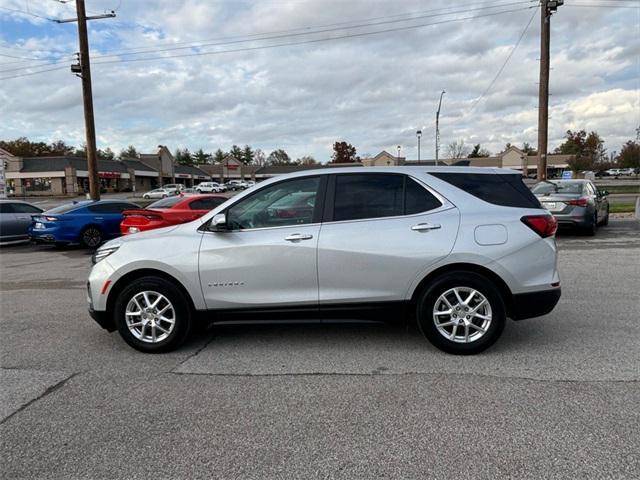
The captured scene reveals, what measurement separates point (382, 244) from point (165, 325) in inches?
87.3

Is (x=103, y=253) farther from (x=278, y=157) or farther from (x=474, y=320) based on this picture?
(x=278, y=157)

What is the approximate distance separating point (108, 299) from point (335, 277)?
87.3 inches

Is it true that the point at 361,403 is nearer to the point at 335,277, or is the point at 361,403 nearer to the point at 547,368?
the point at 335,277

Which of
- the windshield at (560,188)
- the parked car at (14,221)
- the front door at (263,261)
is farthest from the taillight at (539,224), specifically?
the parked car at (14,221)

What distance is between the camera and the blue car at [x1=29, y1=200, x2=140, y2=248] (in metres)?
13.2

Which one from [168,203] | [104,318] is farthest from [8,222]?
[104,318]

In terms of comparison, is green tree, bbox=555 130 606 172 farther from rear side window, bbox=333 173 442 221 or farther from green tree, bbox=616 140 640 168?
rear side window, bbox=333 173 442 221

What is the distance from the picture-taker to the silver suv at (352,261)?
4.27 m

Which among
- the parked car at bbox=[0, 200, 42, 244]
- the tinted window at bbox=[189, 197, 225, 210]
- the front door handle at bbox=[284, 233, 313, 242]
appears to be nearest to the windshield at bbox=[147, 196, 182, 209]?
the tinted window at bbox=[189, 197, 225, 210]

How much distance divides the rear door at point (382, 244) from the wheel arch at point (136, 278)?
129cm

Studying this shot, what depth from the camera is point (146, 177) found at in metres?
88.8

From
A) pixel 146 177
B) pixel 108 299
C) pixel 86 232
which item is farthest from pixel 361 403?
pixel 146 177

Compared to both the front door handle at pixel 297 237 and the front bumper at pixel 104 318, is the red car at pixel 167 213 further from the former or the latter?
the front door handle at pixel 297 237

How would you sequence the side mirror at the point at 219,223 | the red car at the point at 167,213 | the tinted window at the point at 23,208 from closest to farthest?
the side mirror at the point at 219,223
the red car at the point at 167,213
the tinted window at the point at 23,208
